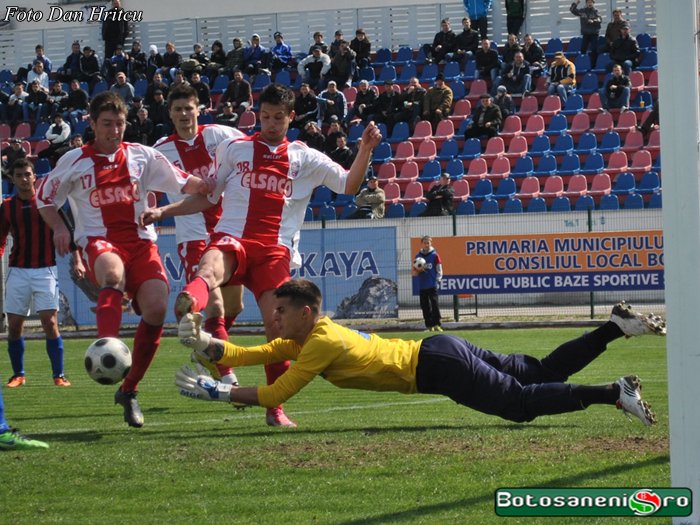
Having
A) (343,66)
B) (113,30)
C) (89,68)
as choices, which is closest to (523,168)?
(343,66)

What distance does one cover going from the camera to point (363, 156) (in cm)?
852

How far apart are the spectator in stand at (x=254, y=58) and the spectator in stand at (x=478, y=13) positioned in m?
5.99

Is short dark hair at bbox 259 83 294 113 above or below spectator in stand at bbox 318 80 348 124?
below

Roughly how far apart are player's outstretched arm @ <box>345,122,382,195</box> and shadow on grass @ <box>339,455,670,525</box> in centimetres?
297

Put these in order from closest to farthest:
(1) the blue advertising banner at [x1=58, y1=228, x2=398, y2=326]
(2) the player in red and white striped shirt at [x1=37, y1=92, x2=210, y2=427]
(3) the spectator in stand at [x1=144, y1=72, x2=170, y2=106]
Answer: (2) the player in red and white striped shirt at [x1=37, y1=92, x2=210, y2=427]
(1) the blue advertising banner at [x1=58, y1=228, x2=398, y2=326]
(3) the spectator in stand at [x1=144, y1=72, x2=170, y2=106]

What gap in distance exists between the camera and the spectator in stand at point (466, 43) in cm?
3106

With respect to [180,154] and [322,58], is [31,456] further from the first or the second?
[322,58]

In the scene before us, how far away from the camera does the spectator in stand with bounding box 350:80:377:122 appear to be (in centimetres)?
2967

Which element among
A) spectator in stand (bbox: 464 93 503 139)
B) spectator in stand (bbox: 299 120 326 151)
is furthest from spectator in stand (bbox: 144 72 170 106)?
spectator in stand (bbox: 464 93 503 139)

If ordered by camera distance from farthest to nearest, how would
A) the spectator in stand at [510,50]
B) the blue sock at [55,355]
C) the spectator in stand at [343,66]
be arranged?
the spectator in stand at [343,66], the spectator in stand at [510,50], the blue sock at [55,355]

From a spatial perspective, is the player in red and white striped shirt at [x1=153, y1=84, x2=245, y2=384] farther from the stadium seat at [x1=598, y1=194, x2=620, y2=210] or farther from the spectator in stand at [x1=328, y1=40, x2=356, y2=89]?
the spectator in stand at [x1=328, y1=40, x2=356, y2=89]

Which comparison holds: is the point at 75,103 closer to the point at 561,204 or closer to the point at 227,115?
the point at 227,115

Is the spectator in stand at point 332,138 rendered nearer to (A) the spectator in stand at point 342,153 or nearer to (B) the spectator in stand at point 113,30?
(A) the spectator in stand at point 342,153

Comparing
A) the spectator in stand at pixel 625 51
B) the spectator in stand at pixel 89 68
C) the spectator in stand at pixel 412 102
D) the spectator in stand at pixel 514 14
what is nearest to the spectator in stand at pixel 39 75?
the spectator in stand at pixel 89 68
